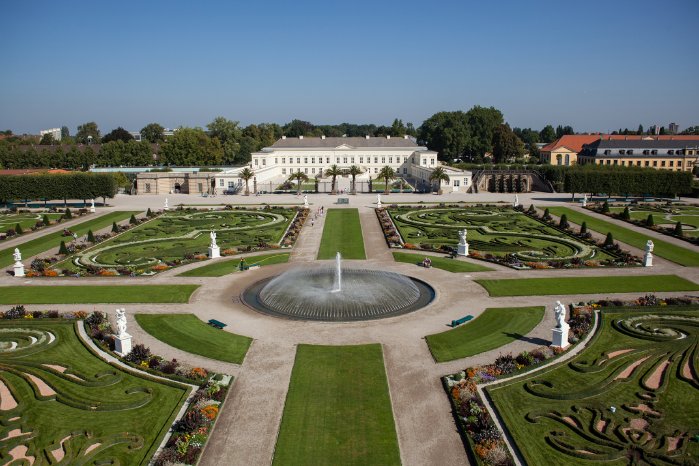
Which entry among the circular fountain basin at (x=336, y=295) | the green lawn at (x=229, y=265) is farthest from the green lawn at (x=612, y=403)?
the green lawn at (x=229, y=265)

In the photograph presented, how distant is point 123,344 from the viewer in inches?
1142

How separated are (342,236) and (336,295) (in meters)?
24.4

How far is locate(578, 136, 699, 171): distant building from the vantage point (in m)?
122

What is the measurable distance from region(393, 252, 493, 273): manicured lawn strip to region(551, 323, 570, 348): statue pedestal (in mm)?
16350

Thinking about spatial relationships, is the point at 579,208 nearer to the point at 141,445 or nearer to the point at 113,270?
the point at 113,270

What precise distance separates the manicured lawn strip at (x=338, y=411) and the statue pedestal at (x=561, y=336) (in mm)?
9326

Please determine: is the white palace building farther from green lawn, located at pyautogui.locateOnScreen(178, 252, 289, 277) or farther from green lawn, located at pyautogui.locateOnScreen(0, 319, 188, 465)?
green lawn, located at pyautogui.locateOnScreen(0, 319, 188, 465)

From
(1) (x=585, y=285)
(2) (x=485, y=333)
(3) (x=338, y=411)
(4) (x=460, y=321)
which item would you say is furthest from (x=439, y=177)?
(3) (x=338, y=411)

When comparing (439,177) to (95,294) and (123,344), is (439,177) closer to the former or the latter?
(95,294)

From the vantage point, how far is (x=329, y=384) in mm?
25594

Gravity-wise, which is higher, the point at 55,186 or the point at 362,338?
the point at 55,186

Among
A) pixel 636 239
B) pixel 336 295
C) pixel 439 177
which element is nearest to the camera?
pixel 336 295

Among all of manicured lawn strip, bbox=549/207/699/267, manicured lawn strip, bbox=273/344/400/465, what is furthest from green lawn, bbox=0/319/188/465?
manicured lawn strip, bbox=549/207/699/267

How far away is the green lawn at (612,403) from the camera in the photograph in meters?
20.1
